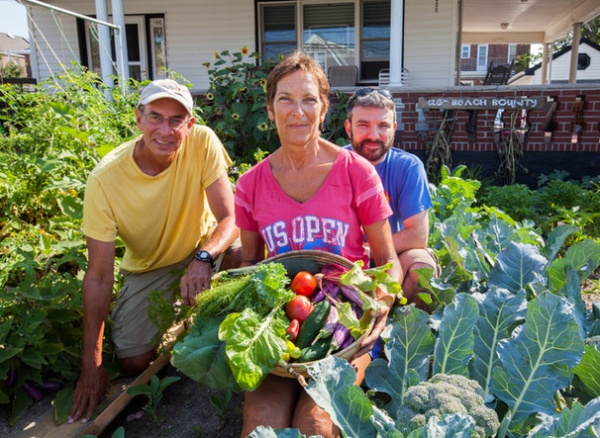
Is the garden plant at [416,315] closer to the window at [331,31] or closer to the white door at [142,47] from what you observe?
the window at [331,31]

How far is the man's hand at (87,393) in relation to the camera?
2.67 m

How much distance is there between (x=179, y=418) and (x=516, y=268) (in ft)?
6.22

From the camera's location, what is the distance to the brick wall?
7938 mm

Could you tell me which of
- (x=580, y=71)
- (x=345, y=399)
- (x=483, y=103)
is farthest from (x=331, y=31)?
(x=580, y=71)

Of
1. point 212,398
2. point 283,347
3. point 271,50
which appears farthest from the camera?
point 271,50

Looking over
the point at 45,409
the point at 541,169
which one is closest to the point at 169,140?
the point at 45,409

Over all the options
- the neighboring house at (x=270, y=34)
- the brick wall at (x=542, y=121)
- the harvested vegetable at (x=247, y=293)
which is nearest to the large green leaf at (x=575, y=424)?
the harvested vegetable at (x=247, y=293)

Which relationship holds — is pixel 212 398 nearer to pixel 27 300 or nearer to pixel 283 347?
pixel 283 347

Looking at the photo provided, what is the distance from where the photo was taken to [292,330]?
6.89 ft

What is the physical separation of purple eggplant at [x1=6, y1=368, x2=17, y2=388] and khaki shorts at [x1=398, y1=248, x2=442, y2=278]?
210cm

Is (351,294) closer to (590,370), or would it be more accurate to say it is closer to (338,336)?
(338,336)

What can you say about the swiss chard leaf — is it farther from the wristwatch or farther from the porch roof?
the porch roof

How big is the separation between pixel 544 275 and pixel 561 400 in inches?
29.9

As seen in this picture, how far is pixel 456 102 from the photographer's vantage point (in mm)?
7707
